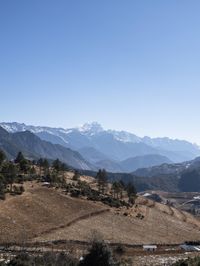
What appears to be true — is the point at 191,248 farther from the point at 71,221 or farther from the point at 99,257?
the point at 99,257

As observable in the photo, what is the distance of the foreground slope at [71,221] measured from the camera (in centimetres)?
6812

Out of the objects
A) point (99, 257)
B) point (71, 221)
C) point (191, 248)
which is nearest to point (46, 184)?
point (71, 221)

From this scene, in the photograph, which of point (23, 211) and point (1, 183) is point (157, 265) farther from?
point (1, 183)

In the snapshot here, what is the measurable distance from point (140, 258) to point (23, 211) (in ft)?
92.8

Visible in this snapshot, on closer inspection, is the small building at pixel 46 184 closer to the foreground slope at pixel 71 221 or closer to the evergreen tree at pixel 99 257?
the foreground slope at pixel 71 221

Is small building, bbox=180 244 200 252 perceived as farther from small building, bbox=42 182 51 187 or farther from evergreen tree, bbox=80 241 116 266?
small building, bbox=42 182 51 187

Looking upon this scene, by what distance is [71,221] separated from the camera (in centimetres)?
8050

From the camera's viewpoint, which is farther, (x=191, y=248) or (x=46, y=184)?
(x=46, y=184)

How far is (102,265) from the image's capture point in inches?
1414

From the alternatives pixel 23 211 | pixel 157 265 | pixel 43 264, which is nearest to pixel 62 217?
pixel 23 211

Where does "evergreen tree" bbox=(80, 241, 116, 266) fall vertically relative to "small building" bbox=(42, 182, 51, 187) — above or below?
below

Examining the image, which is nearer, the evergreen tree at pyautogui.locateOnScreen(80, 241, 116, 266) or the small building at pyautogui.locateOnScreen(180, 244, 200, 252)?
the evergreen tree at pyautogui.locateOnScreen(80, 241, 116, 266)

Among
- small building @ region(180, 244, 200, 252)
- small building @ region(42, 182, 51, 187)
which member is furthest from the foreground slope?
small building @ region(180, 244, 200, 252)

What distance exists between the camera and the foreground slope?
224 ft
